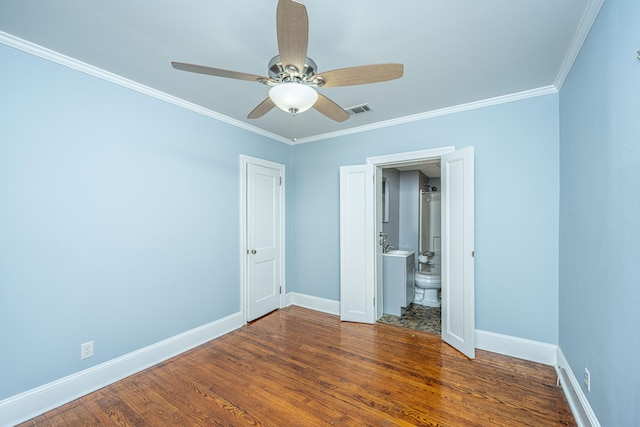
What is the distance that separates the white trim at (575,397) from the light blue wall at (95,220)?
3253mm

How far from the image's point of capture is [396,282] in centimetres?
375

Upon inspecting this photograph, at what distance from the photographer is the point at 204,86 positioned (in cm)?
247

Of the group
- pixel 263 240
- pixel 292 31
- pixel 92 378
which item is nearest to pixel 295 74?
pixel 292 31

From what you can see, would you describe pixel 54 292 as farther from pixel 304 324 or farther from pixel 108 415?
pixel 304 324

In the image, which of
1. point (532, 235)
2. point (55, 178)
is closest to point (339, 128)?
point (532, 235)

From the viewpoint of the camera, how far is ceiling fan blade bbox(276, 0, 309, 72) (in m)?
1.04

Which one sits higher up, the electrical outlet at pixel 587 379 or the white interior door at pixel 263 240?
the white interior door at pixel 263 240

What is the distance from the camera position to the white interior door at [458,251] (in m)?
2.61

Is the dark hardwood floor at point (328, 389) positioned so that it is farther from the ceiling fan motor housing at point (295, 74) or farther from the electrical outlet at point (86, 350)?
the ceiling fan motor housing at point (295, 74)

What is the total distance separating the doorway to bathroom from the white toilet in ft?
2.59

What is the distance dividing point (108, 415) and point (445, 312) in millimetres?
3114

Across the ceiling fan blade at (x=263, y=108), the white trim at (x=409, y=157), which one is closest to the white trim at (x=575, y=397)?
the white trim at (x=409, y=157)

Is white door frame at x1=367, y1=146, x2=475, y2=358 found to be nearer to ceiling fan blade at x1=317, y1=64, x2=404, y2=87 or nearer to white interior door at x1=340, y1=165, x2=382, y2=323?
white interior door at x1=340, y1=165, x2=382, y2=323

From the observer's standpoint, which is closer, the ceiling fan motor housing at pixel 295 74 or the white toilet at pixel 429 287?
the ceiling fan motor housing at pixel 295 74
